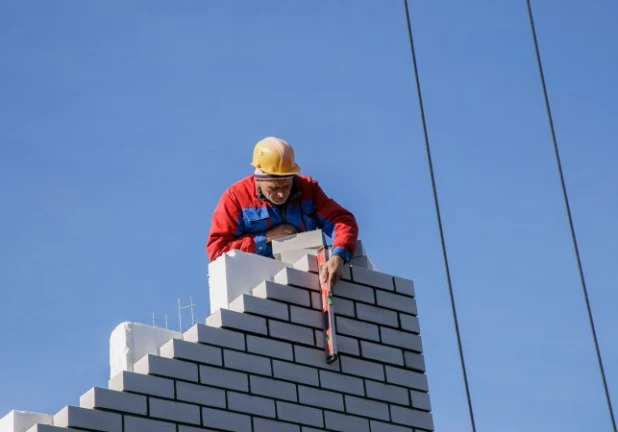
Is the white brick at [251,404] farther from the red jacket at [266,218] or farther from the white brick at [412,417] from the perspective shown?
the red jacket at [266,218]

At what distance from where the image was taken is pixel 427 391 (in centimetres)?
1534

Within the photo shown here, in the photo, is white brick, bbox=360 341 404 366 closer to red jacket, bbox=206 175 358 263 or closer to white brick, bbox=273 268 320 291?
white brick, bbox=273 268 320 291

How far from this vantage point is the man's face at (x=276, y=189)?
606 inches

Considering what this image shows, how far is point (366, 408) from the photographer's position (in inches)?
583

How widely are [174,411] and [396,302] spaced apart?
2.90 m

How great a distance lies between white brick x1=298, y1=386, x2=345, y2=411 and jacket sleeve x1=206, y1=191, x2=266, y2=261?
1623mm

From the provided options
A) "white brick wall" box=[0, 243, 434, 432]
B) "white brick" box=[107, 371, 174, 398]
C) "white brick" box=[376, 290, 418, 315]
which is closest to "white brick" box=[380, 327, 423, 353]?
"white brick wall" box=[0, 243, 434, 432]

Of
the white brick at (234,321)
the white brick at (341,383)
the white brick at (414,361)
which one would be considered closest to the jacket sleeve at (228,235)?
the white brick at (234,321)

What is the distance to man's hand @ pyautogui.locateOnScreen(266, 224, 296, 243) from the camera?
15531 millimetres

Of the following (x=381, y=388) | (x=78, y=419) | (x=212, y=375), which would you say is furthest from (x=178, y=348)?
(x=381, y=388)

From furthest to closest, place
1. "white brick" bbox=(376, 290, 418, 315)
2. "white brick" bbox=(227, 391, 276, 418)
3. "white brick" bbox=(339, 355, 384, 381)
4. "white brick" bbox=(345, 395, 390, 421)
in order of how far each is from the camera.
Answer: "white brick" bbox=(376, 290, 418, 315) < "white brick" bbox=(339, 355, 384, 381) < "white brick" bbox=(345, 395, 390, 421) < "white brick" bbox=(227, 391, 276, 418)

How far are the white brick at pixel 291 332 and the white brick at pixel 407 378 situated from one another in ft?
2.92

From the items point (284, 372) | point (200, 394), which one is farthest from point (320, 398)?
point (200, 394)

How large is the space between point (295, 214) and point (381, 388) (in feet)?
6.25
